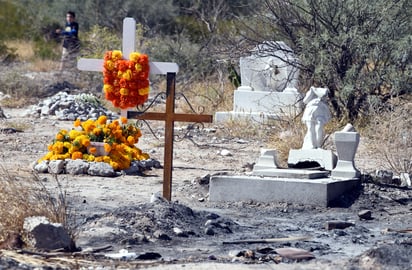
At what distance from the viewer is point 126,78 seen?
1060 centimetres

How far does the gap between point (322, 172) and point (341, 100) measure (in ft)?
19.0

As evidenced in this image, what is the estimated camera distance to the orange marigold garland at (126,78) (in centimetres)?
1060

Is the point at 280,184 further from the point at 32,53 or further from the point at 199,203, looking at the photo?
the point at 32,53

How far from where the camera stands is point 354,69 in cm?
1667

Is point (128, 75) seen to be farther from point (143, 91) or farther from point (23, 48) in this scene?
point (23, 48)

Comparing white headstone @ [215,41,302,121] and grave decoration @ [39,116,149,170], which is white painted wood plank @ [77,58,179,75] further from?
white headstone @ [215,41,302,121]

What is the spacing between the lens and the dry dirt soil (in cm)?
773

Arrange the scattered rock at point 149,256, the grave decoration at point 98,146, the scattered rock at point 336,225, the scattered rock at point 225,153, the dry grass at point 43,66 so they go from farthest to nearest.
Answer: the dry grass at point 43,66
the scattered rock at point 225,153
the grave decoration at point 98,146
the scattered rock at point 336,225
the scattered rock at point 149,256

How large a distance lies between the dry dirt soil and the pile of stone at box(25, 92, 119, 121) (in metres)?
5.84

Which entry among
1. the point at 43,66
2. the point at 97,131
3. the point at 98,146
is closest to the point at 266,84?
the point at 97,131

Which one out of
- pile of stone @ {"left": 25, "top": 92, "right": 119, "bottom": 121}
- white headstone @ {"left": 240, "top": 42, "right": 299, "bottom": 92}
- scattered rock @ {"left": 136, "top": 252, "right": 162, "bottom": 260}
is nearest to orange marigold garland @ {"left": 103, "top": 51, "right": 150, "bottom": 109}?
scattered rock @ {"left": 136, "top": 252, "right": 162, "bottom": 260}

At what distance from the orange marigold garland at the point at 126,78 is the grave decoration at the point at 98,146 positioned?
2.34 metres

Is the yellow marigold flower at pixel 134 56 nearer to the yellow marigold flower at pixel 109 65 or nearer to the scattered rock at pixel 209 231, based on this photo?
the yellow marigold flower at pixel 109 65

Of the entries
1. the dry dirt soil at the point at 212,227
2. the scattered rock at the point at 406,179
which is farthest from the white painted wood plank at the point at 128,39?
the scattered rock at the point at 406,179
